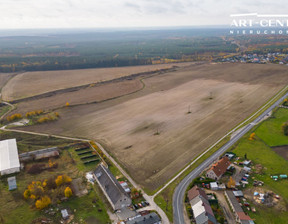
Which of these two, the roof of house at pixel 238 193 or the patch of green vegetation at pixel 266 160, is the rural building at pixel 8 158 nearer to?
the roof of house at pixel 238 193

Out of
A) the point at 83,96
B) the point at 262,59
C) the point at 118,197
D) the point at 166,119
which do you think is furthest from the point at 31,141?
the point at 262,59

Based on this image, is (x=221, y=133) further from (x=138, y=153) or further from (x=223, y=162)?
(x=138, y=153)

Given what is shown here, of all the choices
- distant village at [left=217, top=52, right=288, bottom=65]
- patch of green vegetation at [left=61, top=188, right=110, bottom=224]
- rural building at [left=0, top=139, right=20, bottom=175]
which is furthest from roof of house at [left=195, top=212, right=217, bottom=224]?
distant village at [left=217, top=52, right=288, bottom=65]

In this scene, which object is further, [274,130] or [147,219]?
[274,130]

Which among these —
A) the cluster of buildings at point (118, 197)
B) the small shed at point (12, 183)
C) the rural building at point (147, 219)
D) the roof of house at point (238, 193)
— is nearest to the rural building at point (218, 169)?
the roof of house at point (238, 193)

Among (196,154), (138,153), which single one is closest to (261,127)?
(196,154)

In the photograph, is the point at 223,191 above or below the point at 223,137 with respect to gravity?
below

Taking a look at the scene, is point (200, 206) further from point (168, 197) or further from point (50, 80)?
point (50, 80)
